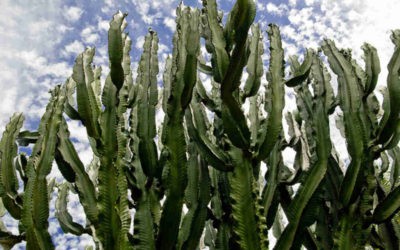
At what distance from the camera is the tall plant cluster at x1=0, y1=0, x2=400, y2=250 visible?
2.20m

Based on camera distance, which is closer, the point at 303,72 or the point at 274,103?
the point at 274,103

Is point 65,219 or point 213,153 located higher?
point 213,153

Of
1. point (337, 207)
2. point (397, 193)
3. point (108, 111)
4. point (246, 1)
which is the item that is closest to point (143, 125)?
point (108, 111)

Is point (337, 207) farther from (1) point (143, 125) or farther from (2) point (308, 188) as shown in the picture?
(1) point (143, 125)

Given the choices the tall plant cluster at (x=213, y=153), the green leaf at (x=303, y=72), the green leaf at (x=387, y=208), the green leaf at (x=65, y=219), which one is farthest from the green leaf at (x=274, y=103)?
the green leaf at (x=65, y=219)

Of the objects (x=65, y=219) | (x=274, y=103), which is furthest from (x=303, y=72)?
(x=65, y=219)

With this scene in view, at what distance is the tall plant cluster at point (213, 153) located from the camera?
7.22 ft

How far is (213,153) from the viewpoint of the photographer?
2494mm

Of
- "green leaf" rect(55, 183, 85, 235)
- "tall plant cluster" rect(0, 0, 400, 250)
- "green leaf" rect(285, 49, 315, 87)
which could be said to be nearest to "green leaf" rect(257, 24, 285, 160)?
"tall plant cluster" rect(0, 0, 400, 250)

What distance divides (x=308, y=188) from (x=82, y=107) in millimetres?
1156

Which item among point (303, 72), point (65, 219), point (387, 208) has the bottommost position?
point (387, 208)

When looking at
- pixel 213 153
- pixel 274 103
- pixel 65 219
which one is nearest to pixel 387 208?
pixel 274 103

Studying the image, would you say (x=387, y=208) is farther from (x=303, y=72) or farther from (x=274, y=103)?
(x=303, y=72)

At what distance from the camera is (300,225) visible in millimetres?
2320
